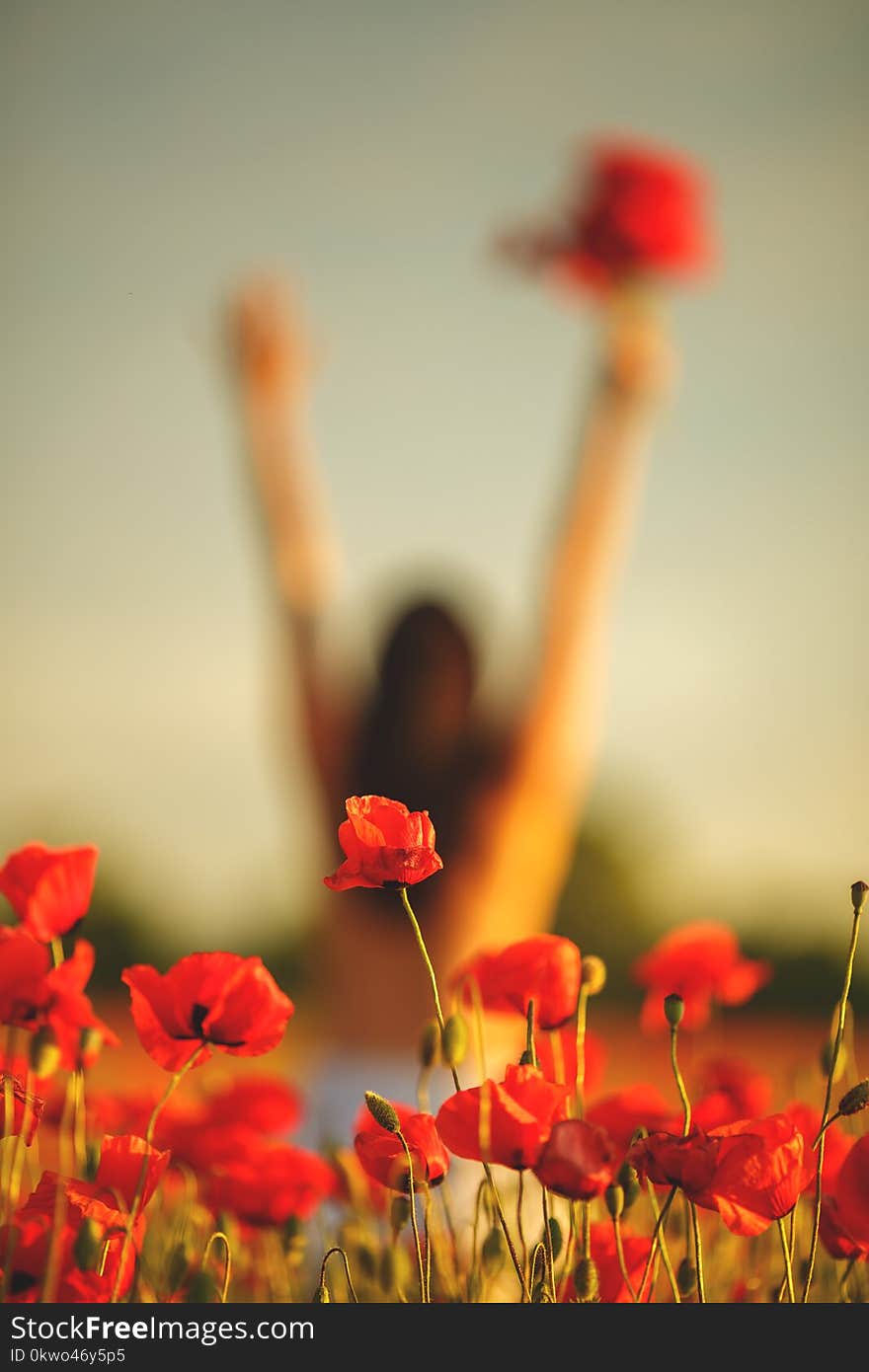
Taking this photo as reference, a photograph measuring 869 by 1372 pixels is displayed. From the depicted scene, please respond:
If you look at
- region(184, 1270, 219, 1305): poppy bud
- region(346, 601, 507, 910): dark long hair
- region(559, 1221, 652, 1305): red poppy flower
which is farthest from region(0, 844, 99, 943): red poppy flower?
region(346, 601, 507, 910): dark long hair

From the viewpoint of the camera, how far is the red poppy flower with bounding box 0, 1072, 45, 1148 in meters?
0.63

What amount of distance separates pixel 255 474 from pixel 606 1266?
206 cm

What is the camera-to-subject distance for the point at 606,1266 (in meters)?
0.67

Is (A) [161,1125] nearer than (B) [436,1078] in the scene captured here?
Yes

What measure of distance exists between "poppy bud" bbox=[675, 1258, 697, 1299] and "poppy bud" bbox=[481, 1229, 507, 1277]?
0.09 metres

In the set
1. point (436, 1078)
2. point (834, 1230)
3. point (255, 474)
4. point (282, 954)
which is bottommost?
point (282, 954)

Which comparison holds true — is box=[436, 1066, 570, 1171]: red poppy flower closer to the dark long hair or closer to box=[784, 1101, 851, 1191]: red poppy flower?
box=[784, 1101, 851, 1191]: red poppy flower

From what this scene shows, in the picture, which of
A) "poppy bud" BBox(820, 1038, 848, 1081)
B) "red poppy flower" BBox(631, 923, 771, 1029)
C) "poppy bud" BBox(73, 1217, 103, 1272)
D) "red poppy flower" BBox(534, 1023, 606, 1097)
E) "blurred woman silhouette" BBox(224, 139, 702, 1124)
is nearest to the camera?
"poppy bud" BBox(73, 1217, 103, 1272)

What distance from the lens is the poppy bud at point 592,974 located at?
2.21 feet

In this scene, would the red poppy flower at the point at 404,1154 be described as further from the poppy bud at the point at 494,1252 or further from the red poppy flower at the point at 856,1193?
the red poppy flower at the point at 856,1193

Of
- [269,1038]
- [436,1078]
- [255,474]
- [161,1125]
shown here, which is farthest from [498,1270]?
[255,474]

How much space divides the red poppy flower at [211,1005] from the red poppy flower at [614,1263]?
19 centimetres

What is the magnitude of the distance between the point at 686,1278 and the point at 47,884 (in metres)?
0.38
